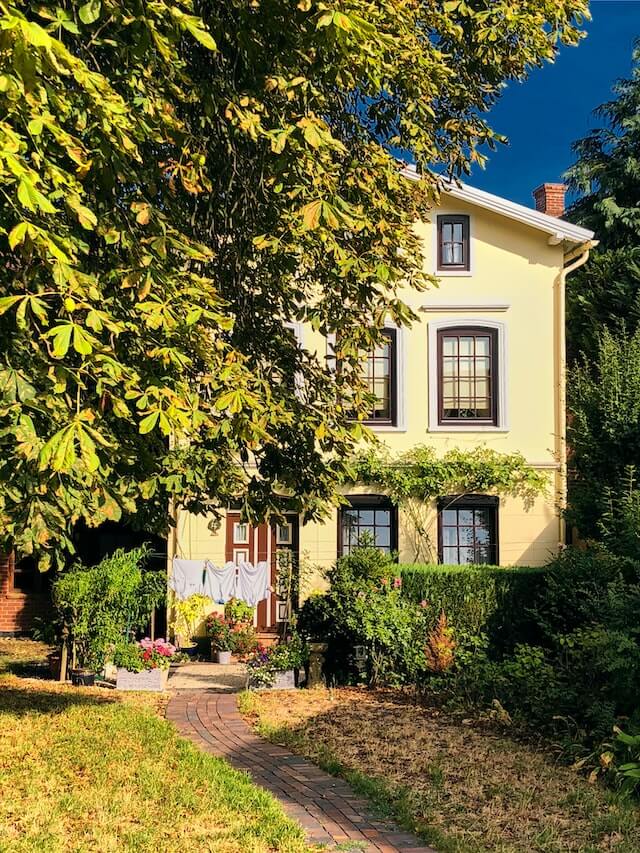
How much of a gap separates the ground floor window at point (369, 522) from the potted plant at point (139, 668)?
16.6ft

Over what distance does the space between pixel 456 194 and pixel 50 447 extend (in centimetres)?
1339

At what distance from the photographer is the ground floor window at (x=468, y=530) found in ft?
52.3

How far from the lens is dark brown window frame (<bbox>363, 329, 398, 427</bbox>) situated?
16188mm

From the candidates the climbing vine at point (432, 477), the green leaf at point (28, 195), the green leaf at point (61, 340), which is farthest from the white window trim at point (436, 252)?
the green leaf at point (28, 195)

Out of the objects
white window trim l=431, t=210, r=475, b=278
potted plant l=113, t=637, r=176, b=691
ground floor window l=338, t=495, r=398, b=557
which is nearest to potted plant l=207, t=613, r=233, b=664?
ground floor window l=338, t=495, r=398, b=557

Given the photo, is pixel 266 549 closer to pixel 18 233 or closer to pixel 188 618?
pixel 188 618

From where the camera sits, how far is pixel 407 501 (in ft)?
52.1

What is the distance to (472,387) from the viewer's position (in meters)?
16.3

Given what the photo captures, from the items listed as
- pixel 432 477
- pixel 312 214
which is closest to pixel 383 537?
pixel 432 477

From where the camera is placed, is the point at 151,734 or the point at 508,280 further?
the point at 508,280

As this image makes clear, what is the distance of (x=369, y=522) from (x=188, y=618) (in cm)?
389

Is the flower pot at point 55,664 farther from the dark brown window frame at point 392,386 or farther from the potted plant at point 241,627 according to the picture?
the dark brown window frame at point 392,386

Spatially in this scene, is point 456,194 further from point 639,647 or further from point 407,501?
point 639,647

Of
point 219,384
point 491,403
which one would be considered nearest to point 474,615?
point 491,403
